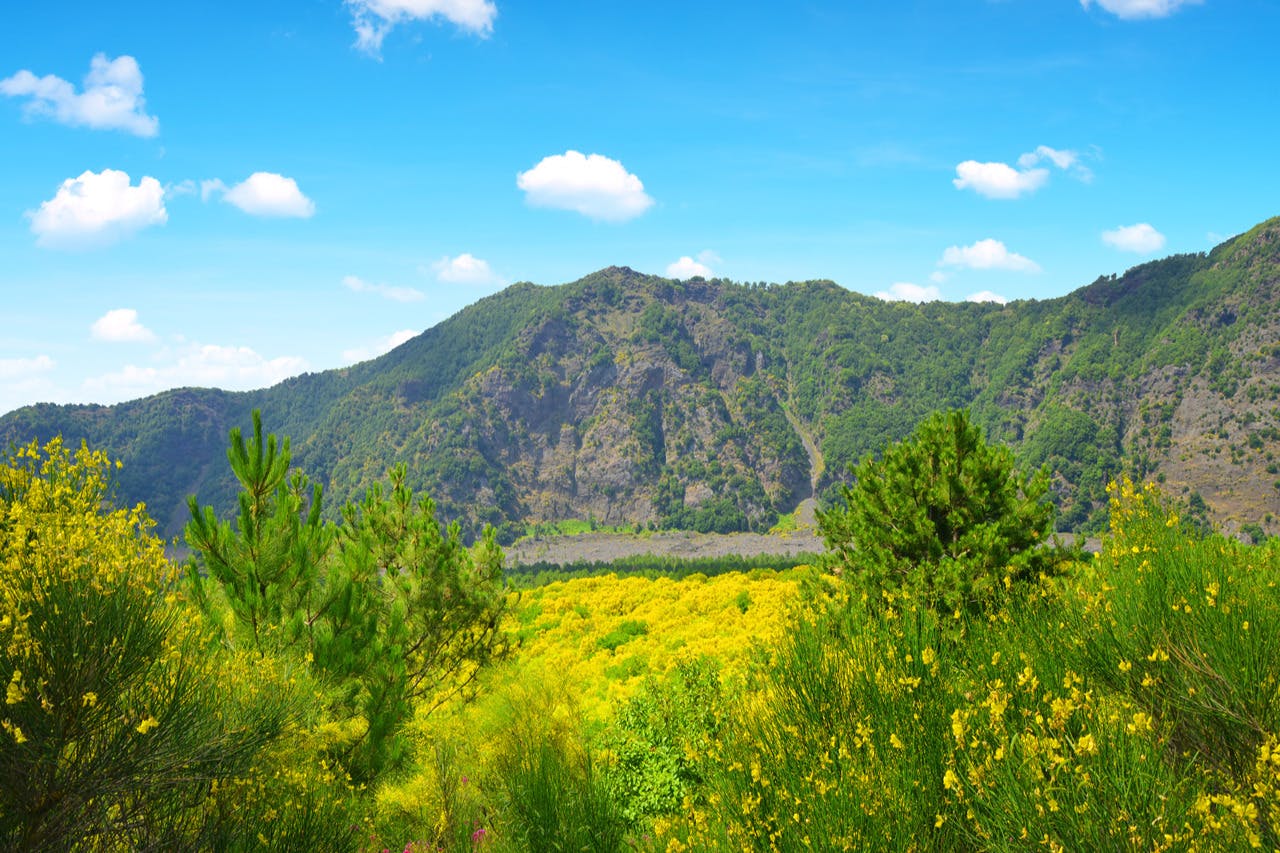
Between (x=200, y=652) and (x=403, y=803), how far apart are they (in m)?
8.00

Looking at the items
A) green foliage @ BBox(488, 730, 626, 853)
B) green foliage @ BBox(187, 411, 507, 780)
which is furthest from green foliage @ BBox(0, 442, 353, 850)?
green foliage @ BBox(488, 730, 626, 853)

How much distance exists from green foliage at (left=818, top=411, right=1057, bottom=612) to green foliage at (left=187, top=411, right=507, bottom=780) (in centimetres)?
934

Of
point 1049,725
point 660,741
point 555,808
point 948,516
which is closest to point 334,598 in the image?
point 555,808

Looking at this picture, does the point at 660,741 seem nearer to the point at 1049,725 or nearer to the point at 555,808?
the point at 555,808

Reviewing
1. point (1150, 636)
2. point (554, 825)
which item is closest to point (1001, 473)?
point (1150, 636)

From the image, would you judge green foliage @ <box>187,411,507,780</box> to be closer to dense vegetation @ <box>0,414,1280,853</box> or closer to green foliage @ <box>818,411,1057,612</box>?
dense vegetation @ <box>0,414,1280,853</box>

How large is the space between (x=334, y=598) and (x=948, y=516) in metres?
11.5

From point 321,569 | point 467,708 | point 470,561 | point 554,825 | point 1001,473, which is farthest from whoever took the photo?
point 470,561

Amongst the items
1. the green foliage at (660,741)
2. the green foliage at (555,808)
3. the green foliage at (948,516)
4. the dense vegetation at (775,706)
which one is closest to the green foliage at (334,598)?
the dense vegetation at (775,706)

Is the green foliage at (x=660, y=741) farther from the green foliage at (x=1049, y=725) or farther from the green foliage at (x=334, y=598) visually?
the green foliage at (x=1049, y=725)

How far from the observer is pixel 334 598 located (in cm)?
1226

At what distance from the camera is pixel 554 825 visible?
1205 cm

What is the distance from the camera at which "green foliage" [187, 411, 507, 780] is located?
36.5 ft

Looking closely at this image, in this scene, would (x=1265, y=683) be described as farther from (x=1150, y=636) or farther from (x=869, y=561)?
(x=869, y=561)
